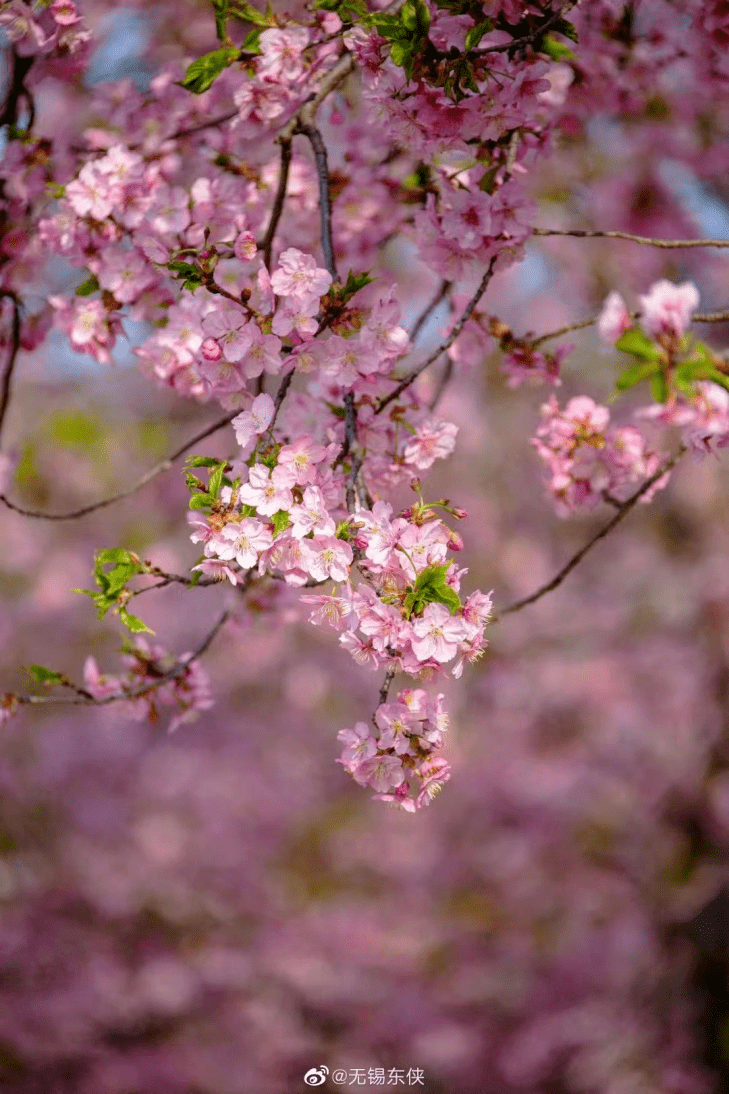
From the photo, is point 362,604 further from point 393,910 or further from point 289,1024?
point 393,910

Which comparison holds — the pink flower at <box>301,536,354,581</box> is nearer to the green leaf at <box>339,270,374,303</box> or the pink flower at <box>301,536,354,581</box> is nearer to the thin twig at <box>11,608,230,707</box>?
the green leaf at <box>339,270,374,303</box>

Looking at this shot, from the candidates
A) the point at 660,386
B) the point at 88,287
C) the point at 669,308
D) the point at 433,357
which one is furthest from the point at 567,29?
the point at 88,287

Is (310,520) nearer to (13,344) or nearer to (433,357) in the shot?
(433,357)

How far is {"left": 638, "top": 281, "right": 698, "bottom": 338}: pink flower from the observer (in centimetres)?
121

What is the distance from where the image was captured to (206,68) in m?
1.85

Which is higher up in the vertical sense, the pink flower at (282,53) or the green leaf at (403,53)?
the pink flower at (282,53)

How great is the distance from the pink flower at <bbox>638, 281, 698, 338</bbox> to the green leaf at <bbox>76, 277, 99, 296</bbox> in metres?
1.36

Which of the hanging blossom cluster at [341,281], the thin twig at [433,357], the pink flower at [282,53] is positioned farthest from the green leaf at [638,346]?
the pink flower at [282,53]

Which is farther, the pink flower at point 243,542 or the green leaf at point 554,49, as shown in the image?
the green leaf at point 554,49

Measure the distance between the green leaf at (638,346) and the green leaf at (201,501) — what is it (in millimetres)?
639

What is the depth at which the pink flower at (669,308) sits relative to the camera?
1212 mm

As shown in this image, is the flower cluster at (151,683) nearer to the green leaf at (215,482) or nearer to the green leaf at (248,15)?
the green leaf at (215,482)

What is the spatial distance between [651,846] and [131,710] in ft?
17.6

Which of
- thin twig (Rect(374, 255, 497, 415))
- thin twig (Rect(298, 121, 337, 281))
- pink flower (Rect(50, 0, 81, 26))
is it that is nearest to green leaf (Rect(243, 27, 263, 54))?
thin twig (Rect(298, 121, 337, 281))
